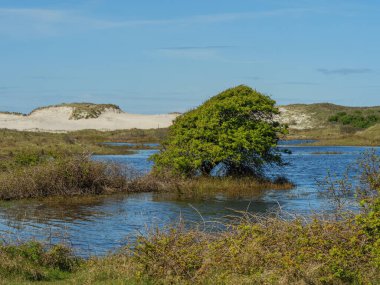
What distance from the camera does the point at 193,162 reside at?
37875 millimetres

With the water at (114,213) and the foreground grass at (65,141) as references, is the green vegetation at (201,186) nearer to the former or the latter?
the water at (114,213)

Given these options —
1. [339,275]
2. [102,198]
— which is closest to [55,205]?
[102,198]

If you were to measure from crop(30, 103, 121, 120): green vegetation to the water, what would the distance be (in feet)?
380

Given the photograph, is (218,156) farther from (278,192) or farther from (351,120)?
(351,120)

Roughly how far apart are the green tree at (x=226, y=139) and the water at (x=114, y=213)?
2974mm

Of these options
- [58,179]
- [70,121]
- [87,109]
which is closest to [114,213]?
[58,179]

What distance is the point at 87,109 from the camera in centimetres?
15488

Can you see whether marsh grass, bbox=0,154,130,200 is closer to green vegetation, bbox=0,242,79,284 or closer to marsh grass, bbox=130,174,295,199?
marsh grass, bbox=130,174,295,199

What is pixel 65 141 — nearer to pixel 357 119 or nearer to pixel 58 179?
pixel 58 179

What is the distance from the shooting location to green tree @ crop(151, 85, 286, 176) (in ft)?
125

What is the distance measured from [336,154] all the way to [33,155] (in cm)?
5022

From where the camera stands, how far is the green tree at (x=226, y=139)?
38125 mm

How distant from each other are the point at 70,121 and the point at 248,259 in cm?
13656

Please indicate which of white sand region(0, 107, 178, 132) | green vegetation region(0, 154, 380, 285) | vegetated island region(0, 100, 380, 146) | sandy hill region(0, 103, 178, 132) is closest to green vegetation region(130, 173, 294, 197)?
green vegetation region(0, 154, 380, 285)
